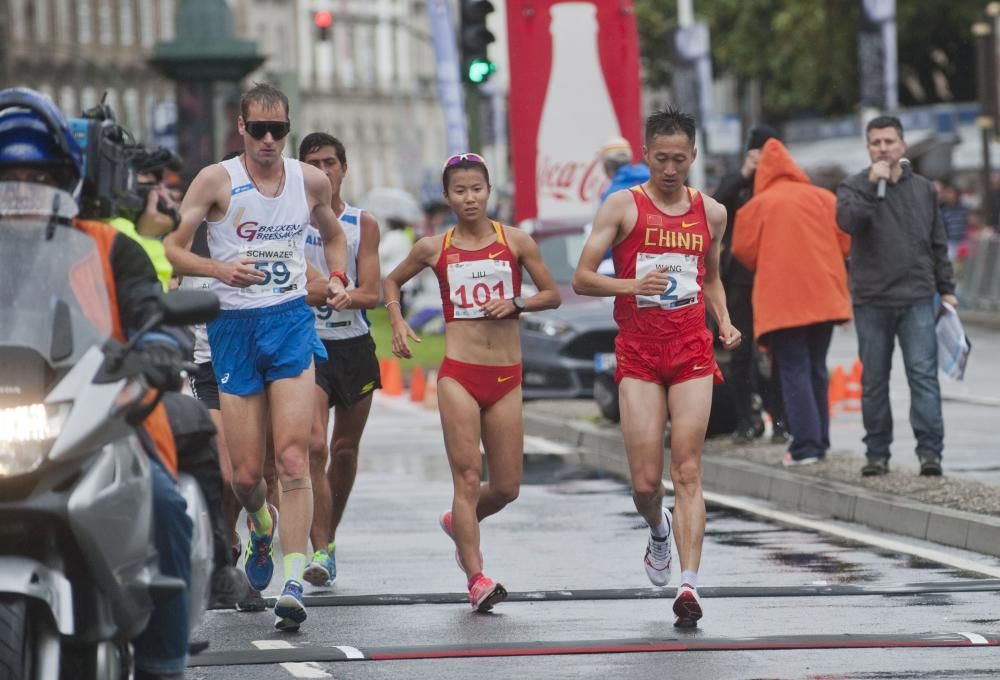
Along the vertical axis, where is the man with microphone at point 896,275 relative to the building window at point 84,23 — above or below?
below

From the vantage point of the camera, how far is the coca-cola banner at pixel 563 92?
2306cm

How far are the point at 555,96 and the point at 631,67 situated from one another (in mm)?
791

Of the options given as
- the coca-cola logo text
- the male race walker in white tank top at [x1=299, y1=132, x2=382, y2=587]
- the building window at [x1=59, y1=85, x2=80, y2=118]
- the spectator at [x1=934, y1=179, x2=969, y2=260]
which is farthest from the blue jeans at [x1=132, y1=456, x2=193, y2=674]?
the building window at [x1=59, y1=85, x2=80, y2=118]

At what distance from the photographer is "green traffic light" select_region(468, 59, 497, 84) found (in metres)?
22.5

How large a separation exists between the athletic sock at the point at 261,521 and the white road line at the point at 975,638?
2.80 meters

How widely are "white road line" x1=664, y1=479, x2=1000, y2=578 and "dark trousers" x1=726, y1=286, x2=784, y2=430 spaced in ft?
4.82

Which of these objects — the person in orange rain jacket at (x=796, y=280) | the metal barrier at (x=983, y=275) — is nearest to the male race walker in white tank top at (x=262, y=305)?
the person in orange rain jacket at (x=796, y=280)

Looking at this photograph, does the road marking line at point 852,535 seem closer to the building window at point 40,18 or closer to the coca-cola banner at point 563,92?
the coca-cola banner at point 563,92

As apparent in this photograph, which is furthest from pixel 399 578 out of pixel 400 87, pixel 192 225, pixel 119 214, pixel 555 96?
pixel 400 87

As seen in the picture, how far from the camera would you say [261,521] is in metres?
10.2

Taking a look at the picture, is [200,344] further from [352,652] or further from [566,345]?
[566,345]

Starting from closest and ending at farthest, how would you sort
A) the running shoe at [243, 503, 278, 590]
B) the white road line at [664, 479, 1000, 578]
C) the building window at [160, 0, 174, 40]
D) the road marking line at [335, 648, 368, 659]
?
the road marking line at [335, 648, 368, 659] < the running shoe at [243, 503, 278, 590] < the white road line at [664, 479, 1000, 578] < the building window at [160, 0, 174, 40]

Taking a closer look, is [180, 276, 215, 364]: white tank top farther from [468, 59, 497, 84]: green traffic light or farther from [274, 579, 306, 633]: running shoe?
[468, 59, 497, 84]: green traffic light

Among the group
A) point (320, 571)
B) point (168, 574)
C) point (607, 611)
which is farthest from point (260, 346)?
point (168, 574)
